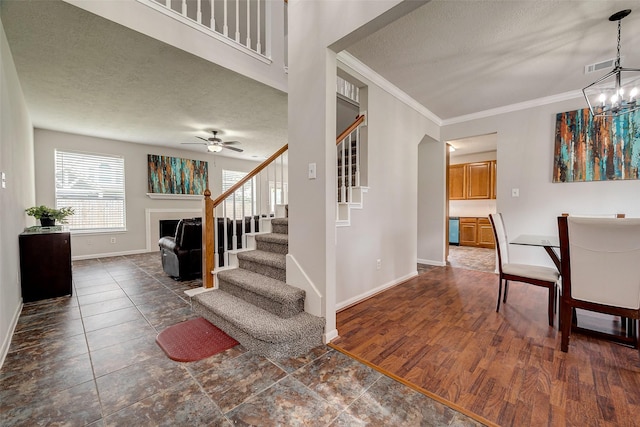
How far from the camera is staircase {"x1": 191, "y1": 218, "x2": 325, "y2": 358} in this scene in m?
1.87

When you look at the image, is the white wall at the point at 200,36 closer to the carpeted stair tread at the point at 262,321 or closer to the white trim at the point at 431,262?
the carpeted stair tread at the point at 262,321

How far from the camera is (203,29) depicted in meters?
2.78

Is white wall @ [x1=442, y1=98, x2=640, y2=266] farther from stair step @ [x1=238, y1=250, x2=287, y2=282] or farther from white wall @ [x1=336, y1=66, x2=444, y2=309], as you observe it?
stair step @ [x1=238, y1=250, x2=287, y2=282]

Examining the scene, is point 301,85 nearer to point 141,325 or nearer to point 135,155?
point 141,325

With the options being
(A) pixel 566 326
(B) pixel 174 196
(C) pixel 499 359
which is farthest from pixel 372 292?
(B) pixel 174 196

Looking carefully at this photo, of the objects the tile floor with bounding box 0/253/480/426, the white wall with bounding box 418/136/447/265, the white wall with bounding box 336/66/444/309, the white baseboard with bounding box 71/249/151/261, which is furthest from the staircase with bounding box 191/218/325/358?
the white baseboard with bounding box 71/249/151/261

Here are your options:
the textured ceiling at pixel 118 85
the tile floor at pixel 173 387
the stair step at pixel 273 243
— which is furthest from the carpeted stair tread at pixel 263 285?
the textured ceiling at pixel 118 85

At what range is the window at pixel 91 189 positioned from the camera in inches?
205

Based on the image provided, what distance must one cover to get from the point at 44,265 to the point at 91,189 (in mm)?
3142

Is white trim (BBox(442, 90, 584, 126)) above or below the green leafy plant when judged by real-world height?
above

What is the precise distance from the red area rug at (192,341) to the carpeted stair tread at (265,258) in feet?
2.33

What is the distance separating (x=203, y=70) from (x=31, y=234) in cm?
271

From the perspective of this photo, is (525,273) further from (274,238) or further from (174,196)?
(174,196)

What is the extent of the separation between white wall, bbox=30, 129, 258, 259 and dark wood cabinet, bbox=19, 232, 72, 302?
2086mm
